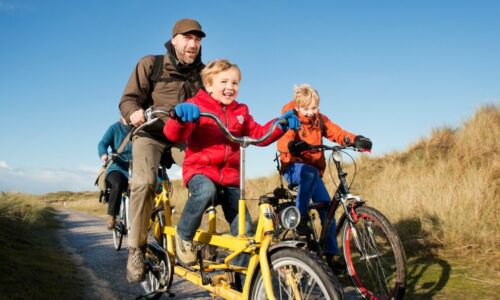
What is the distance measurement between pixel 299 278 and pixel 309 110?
295 centimetres

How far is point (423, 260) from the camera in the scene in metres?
→ 5.31

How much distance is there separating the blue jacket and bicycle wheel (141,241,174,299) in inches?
153

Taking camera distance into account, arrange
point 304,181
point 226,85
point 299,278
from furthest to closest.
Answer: point 304,181
point 226,85
point 299,278

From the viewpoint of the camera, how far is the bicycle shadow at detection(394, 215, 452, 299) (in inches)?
172

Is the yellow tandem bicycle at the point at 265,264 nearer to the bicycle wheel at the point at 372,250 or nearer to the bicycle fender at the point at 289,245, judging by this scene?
the bicycle fender at the point at 289,245

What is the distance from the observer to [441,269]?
487 centimetres

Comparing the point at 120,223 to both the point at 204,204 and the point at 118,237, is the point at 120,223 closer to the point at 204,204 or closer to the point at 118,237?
the point at 118,237

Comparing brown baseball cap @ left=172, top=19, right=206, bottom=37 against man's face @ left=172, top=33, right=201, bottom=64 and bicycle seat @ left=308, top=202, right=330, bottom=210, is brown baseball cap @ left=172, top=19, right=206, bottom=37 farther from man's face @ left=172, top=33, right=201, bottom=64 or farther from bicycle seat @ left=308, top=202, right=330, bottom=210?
bicycle seat @ left=308, top=202, right=330, bottom=210

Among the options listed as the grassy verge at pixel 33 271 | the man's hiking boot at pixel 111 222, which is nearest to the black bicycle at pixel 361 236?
the grassy verge at pixel 33 271

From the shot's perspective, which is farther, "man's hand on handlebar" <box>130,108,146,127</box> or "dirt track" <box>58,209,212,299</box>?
"dirt track" <box>58,209,212,299</box>

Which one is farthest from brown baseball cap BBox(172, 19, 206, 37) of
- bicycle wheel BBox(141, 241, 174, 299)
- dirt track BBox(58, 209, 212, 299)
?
dirt track BBox(58, 209, 212, 299)

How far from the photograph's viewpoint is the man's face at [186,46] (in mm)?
4348

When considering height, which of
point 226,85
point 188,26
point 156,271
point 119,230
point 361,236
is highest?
point 188,26

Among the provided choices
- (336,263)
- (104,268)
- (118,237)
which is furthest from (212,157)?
(118,237)
